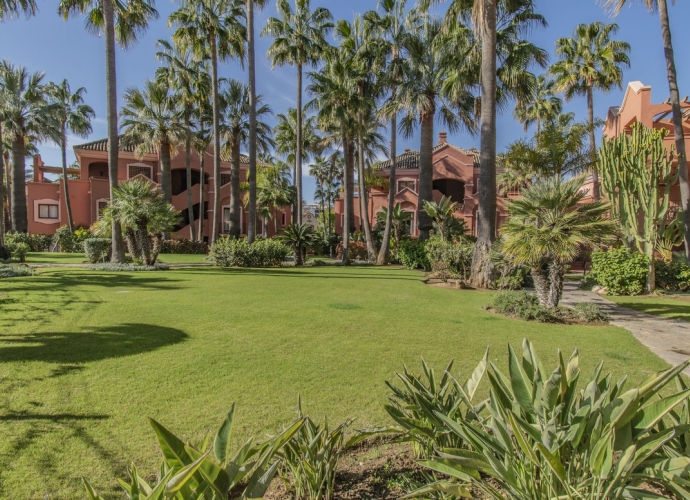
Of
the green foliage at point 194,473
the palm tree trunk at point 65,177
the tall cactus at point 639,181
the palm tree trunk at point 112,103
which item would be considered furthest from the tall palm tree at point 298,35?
the green foliage at point 194,473

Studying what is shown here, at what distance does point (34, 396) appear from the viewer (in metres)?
4.16

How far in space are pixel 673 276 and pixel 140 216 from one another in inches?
828

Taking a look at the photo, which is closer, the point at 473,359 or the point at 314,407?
the point at 314,407

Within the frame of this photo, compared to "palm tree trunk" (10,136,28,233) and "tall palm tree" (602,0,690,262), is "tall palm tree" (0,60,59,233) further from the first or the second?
"tall palm tree" (602,0,690,262)

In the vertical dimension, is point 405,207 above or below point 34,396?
above

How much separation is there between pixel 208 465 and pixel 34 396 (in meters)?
3.72

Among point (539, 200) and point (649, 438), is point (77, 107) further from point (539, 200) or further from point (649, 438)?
point (649, 438)

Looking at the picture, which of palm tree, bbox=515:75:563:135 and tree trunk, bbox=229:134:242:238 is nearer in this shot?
tree trunk, bbox=229:134:242:238

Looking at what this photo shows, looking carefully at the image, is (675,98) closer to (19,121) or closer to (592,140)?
(592,140)

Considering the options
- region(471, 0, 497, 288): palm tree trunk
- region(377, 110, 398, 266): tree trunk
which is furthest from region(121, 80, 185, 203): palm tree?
region(471, 0, 497, 288): palm tree trunk

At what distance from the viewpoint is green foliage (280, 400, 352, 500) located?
2416 mm

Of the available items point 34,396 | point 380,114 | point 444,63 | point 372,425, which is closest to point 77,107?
point 380,114

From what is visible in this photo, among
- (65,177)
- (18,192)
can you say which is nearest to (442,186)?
(65,177)

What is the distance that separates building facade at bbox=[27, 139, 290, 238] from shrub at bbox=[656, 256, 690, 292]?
28.4m
